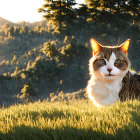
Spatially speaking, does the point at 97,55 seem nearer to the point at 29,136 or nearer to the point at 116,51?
the point at 116,51

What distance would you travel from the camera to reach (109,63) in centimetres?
358

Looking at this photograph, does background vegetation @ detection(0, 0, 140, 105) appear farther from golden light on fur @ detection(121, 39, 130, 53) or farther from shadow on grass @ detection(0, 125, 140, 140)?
shadow on grass @ detection(0, 125, 140, 140)

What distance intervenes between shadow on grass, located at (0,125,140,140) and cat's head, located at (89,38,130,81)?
1430 millimetres

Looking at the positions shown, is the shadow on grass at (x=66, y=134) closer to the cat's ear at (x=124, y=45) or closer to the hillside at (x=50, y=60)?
the cat's ear at (x=124, y=45)

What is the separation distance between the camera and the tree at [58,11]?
76.9 ft

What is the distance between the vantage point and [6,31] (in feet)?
110

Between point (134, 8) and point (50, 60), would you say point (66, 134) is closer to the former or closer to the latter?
point (50, 60)

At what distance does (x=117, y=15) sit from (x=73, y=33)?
7050mm

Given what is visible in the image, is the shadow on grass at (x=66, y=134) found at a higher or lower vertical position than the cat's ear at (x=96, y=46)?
lower

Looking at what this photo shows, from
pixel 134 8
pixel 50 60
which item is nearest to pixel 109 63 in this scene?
pixel 50 60

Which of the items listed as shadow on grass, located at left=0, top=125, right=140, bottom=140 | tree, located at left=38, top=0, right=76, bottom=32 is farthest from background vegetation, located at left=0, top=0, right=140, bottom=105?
shadow on grass, located at left=0, top=125, right=140, bottom=140

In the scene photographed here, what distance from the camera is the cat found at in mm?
3561

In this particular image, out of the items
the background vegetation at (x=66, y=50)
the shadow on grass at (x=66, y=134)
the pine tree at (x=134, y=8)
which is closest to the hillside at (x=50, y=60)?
the background vegetation at (x=66, y=50)

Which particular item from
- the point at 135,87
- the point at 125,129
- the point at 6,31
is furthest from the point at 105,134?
the point at 6,31
